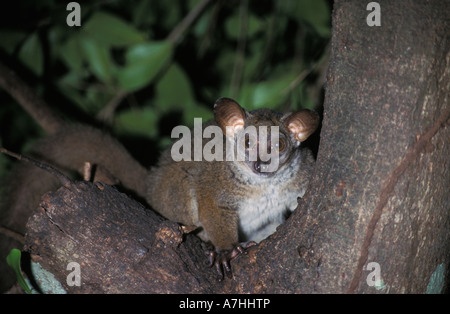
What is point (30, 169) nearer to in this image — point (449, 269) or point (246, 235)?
point (246, 235)

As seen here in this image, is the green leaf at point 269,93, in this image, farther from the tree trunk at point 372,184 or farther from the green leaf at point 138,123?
the tree trunk at point 372,184

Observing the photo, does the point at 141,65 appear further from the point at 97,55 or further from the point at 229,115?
the point at 229,115

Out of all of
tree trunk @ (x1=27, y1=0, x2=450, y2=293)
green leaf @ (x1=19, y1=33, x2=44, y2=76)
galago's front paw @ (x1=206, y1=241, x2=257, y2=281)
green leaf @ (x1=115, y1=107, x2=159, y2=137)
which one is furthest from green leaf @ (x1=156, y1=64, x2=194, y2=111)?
tree trunk @ (x1=27, y1=0, x2=450, y2=293)

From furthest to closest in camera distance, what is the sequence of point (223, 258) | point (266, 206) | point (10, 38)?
1. point (10, 38)
2. point (266, 206)
3. point (223, 258)

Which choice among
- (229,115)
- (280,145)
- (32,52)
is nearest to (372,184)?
(280,145)

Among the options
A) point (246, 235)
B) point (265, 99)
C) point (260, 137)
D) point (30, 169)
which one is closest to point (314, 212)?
point (260, 137)

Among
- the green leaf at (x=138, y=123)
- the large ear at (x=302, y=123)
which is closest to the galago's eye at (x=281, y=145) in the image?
the large ear at (x=302, y=123)
